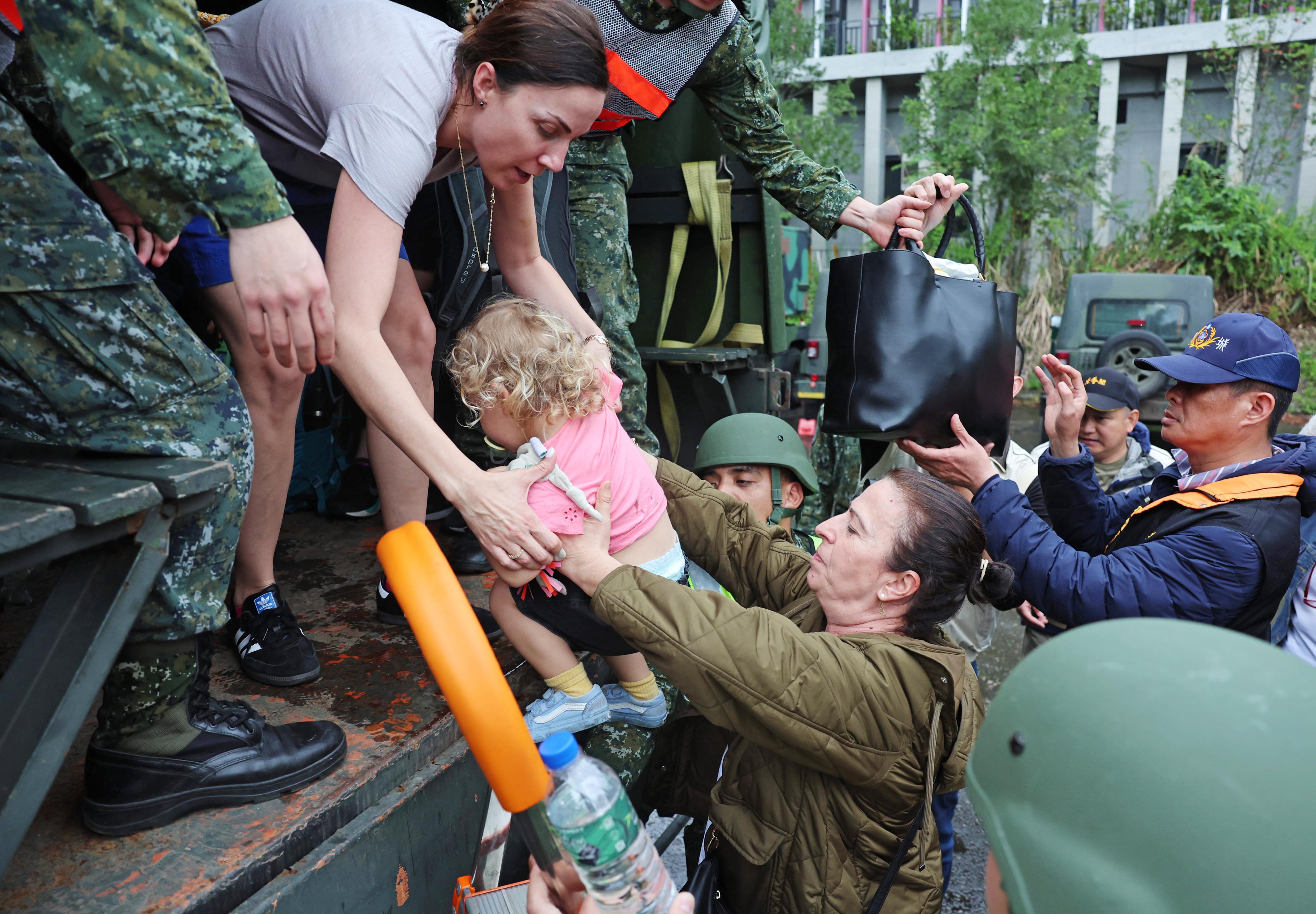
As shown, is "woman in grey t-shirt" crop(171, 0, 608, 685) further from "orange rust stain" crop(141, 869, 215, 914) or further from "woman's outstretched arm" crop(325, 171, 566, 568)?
"orange rust stain" crop(141, 869, 215, 914)

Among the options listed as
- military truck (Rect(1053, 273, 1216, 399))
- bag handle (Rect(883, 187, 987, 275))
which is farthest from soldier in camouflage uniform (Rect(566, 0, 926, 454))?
military truck (Rect(1053, 273, 1216, 399))

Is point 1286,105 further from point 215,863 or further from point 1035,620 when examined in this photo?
point 215,863

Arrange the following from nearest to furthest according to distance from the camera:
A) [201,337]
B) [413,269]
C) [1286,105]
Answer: [201,337] → [413,269] → [1286,105]

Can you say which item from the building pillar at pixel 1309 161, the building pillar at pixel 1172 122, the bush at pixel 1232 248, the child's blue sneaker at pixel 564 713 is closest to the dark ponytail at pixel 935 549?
the child's blue sneaker at pixel 564 713

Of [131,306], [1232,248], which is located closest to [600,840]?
[131,306]

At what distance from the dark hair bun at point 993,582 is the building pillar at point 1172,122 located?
20870 millimetres

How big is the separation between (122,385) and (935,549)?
4.28 feet

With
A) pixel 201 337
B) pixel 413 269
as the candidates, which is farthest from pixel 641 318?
pixel 201 337

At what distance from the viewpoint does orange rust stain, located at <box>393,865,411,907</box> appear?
150 cm

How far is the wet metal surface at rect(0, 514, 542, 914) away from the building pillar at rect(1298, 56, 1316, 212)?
61.0ft

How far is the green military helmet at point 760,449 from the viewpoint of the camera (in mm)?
3033

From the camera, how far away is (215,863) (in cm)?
131

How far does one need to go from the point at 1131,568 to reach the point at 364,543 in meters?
2.06

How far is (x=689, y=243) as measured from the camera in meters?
3.85
